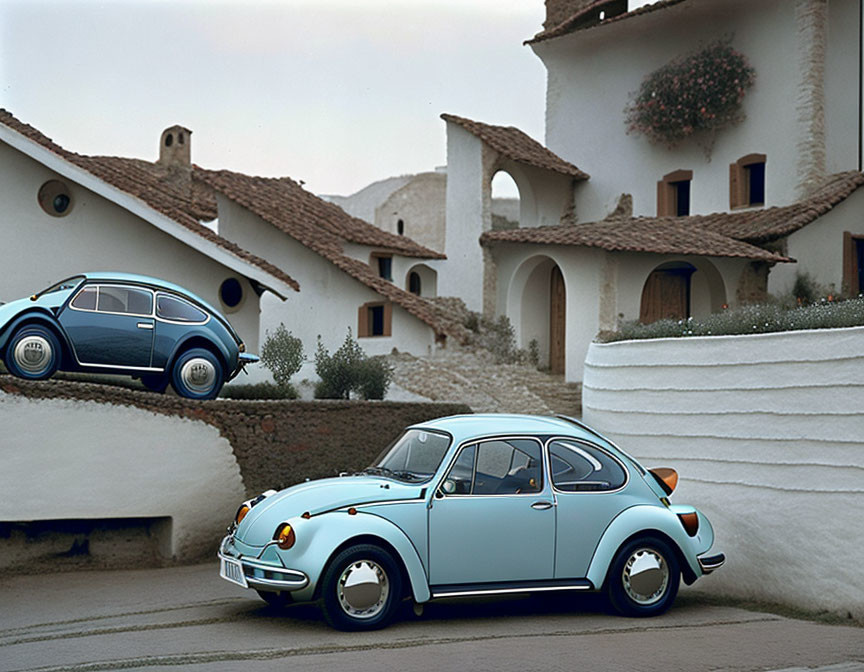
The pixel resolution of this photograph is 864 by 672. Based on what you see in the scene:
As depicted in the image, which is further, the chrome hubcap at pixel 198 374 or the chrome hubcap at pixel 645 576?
the chrome hubcap at pixel 198 374

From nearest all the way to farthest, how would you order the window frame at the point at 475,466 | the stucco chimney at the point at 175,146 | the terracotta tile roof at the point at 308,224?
1. the window frame at the point at 475,466
2. the terracotta tile roof at the point at 308,224
3. the stucco chimney at the point at 175,146

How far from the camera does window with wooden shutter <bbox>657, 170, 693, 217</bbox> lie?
27.5 metres

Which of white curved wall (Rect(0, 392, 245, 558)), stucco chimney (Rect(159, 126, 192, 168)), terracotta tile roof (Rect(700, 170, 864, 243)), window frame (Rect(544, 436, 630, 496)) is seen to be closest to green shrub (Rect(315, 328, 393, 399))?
white curved wall (Rect(0, 392, 245, 558))

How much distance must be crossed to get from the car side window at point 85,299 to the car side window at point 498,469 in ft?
19.7

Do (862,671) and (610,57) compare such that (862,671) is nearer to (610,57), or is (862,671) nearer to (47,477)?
(47,477)

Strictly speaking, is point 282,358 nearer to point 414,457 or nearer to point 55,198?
point 55,198

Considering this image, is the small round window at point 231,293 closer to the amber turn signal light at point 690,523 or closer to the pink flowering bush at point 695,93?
the amber turn signal light at point 690,523

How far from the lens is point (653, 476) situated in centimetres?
964

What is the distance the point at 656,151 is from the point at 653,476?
1964 cm

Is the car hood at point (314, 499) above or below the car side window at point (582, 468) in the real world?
below

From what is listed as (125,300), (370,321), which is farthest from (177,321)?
(370,321)

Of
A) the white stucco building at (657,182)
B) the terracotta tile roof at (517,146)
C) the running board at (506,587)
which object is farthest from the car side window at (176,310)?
the terracotta tile roof at (517,146)

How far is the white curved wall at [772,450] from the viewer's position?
962cm

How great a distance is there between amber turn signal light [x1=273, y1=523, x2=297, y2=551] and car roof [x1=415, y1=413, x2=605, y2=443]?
162 centimetres
